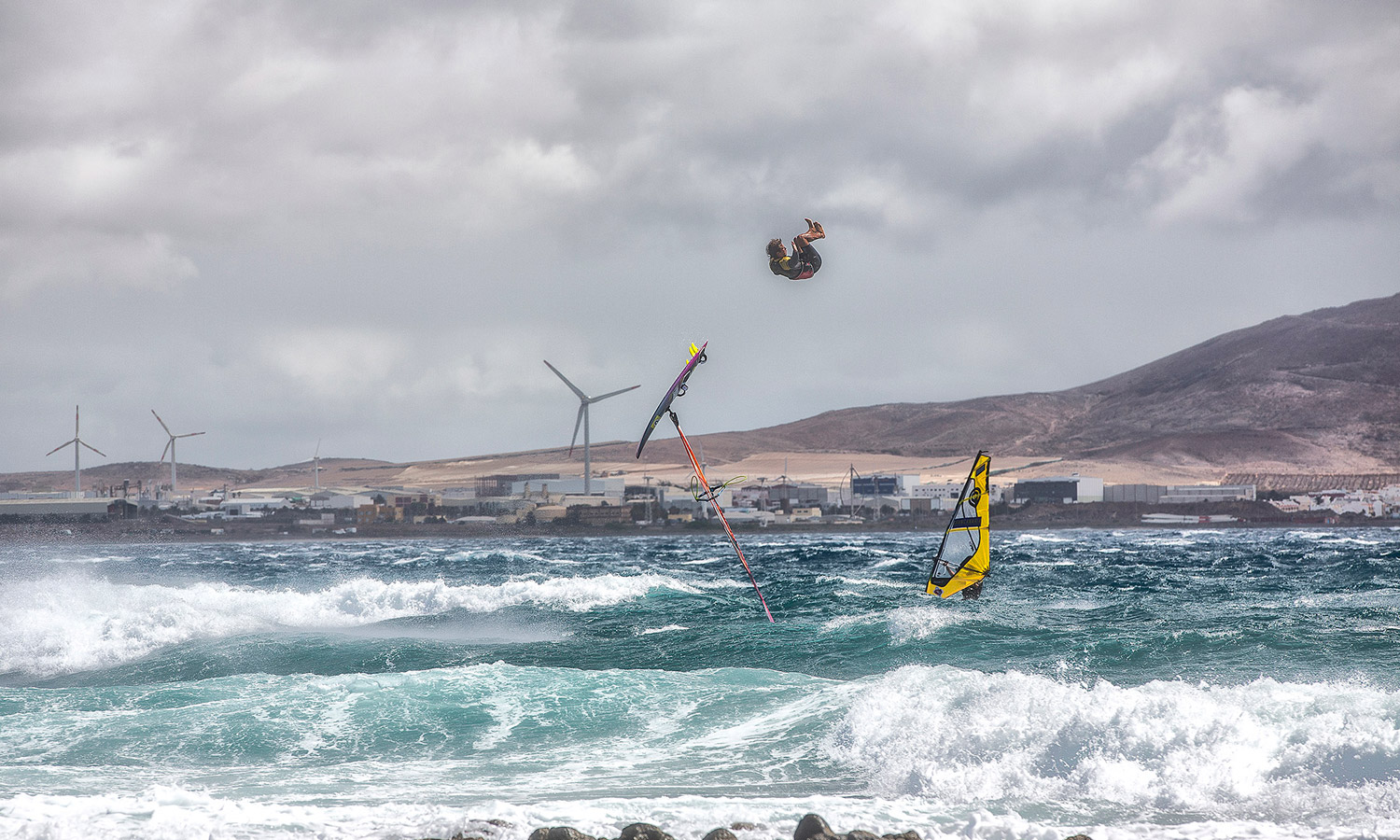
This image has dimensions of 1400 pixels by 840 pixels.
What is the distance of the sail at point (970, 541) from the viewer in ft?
48.9

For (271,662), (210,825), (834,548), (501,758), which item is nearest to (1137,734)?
(501,758)

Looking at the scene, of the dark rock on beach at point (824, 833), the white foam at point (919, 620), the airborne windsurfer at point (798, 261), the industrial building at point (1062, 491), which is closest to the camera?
the dark rock on beach at point (824, 833)

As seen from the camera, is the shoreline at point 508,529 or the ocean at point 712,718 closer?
the ocean at point 712,718

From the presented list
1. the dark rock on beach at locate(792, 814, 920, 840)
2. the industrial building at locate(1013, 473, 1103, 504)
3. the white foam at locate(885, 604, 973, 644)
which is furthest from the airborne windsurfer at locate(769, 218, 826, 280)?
the industrial building at locate(1013, 473, 1103, 504)

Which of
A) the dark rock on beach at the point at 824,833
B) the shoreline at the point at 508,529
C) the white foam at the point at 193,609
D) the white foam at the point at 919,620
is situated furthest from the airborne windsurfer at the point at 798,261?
the shoreline at the point at 508,529

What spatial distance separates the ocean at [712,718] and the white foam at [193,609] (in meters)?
0.17

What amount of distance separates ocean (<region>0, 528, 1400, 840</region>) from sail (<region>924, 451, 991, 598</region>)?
1366 mm

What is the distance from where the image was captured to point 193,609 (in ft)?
97.6

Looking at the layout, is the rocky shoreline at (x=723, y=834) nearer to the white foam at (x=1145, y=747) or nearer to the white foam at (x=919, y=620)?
the white foam at (x=1145, y=747)

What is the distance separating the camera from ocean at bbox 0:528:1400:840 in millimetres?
10531

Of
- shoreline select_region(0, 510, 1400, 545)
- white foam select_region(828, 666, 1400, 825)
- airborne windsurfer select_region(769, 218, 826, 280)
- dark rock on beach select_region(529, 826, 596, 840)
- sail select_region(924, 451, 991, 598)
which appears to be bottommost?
shoreline select_region(0, 510, 1400, 545)

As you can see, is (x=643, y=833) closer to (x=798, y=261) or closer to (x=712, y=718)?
(x=798, y=261)

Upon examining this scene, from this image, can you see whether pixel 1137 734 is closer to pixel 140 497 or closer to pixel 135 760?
pixel 135 760

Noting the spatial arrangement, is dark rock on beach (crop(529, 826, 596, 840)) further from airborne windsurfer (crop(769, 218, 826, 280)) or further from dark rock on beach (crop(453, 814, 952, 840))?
airborne windsurfer (crop(769, 218, 826, 280))
